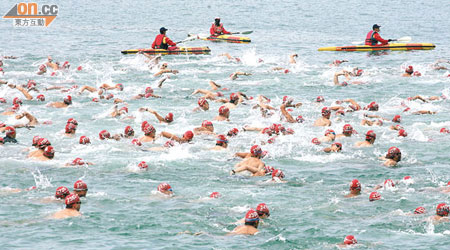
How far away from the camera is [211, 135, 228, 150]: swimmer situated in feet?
76.5

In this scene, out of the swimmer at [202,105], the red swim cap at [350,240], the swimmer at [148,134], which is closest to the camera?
the red swim cap at [350,240]

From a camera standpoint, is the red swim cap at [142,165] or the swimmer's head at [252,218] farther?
the red swim cap at [142,165]

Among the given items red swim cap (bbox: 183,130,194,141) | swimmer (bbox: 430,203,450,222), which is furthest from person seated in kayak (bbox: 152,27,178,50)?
swimmer (bbox: 430,203,450,222)

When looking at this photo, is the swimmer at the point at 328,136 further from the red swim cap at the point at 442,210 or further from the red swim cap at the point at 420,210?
the red swim cap at the point at 442,210

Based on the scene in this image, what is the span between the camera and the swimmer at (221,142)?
23328mm

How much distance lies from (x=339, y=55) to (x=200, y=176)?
28986 millimetres

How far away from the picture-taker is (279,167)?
22609 millimetres

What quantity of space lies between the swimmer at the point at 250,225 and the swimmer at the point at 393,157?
781 cm

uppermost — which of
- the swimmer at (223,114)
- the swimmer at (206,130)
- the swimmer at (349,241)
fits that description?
the swimmer at (223,114)

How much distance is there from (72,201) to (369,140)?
11.7m

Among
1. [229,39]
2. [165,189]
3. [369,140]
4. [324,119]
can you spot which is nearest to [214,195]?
[165,189]

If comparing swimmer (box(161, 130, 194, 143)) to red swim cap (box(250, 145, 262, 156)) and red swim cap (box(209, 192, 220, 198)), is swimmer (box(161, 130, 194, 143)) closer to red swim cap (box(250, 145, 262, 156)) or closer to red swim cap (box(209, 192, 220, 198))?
red swim cap (box(250, 145, 262, 156))

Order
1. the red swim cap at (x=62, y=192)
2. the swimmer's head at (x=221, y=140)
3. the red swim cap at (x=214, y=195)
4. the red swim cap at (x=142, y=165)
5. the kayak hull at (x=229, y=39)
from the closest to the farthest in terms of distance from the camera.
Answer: the red swim cap at (x=62, y=192)
the red swim cap at (x=214, y=195)
the red swim cap at (x=142, y=165)
the swimmer's head at (x=221, y=140)
the kayak hull at (x=229, y=39)

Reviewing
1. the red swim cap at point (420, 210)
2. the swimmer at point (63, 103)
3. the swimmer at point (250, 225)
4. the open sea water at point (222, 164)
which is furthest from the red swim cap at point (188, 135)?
the red swim cap at point (420, 210)
